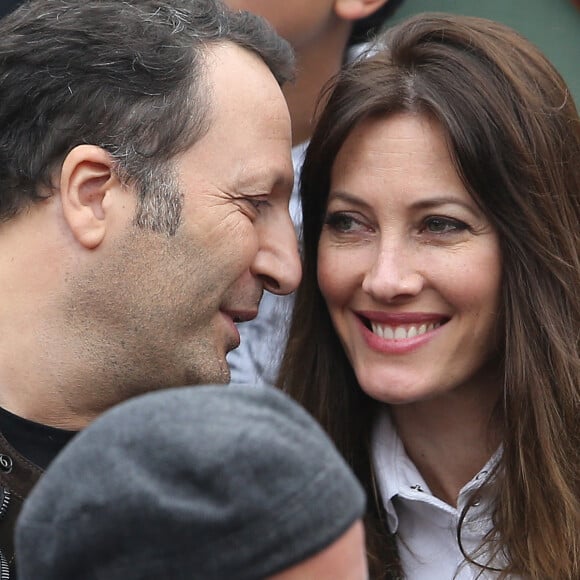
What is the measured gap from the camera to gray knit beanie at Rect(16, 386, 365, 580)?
1.00 meters

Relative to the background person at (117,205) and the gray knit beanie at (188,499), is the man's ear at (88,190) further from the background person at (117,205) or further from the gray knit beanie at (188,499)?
the gray knit beanie at (188,499)

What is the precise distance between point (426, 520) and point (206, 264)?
2.60 ft

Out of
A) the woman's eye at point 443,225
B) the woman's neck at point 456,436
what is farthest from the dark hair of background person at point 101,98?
the woman's neck at point 456,436

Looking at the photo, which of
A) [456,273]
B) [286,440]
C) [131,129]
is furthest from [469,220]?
[286,440]

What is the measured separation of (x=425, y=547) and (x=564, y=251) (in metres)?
0.73

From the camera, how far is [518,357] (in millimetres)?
2256

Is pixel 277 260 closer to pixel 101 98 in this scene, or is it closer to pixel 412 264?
pixel 412 264

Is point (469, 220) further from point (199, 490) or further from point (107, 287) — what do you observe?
point (199, 490)

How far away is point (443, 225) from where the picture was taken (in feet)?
7.39

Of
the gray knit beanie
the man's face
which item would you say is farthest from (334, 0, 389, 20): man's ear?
the gray knit beanie

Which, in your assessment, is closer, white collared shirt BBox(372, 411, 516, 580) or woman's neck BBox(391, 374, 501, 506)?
white collared shirt BBox(372, 411, 516, 580)

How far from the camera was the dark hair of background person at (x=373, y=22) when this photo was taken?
3.46 meters

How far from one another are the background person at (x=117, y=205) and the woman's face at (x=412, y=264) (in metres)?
0.21

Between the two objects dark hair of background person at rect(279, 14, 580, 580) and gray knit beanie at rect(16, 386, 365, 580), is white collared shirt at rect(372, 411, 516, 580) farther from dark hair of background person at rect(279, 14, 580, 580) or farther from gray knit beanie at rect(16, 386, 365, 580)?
gray knit beanie at rect(16, 386, 365, 580)
